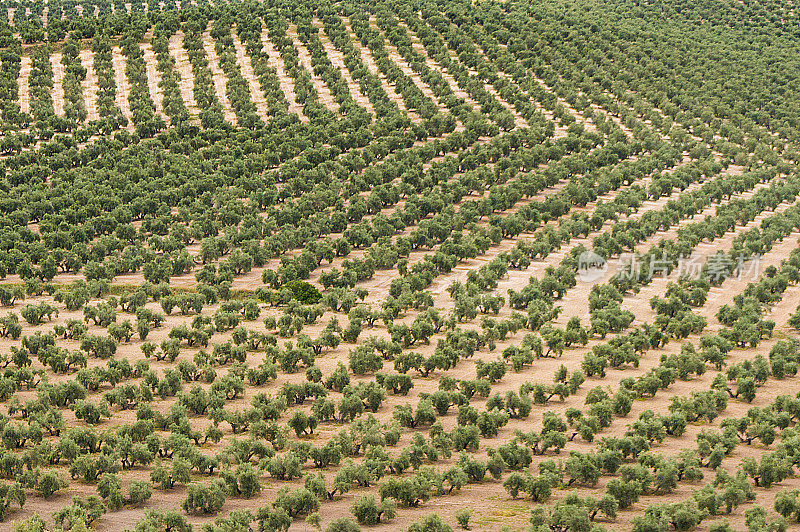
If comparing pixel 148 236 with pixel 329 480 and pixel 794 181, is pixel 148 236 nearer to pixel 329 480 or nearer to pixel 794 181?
pixel 329 480

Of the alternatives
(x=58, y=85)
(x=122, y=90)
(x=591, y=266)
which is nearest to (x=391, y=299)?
(x=591, y=266)

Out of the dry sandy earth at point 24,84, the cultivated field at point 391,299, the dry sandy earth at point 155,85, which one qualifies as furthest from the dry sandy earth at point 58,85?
the dry sandy earth at point 155,85

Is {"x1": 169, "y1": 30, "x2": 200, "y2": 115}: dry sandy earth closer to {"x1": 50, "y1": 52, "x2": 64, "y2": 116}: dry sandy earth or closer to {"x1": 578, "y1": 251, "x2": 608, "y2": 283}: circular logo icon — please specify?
{"x1": 50, "y1": 52, "x2": 64, "y2": 116}: dry sandy earth

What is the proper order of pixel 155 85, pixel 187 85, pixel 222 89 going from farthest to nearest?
pixel 187 85 < pixel 222 89 < pixel 155 85

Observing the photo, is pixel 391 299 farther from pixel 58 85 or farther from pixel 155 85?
pixel 58 85

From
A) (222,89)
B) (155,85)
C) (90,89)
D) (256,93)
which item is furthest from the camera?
(222,89)

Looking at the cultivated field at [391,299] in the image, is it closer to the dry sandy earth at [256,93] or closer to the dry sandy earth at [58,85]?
the dry sandy earth at [256,93]

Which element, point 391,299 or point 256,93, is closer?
point 391,299
